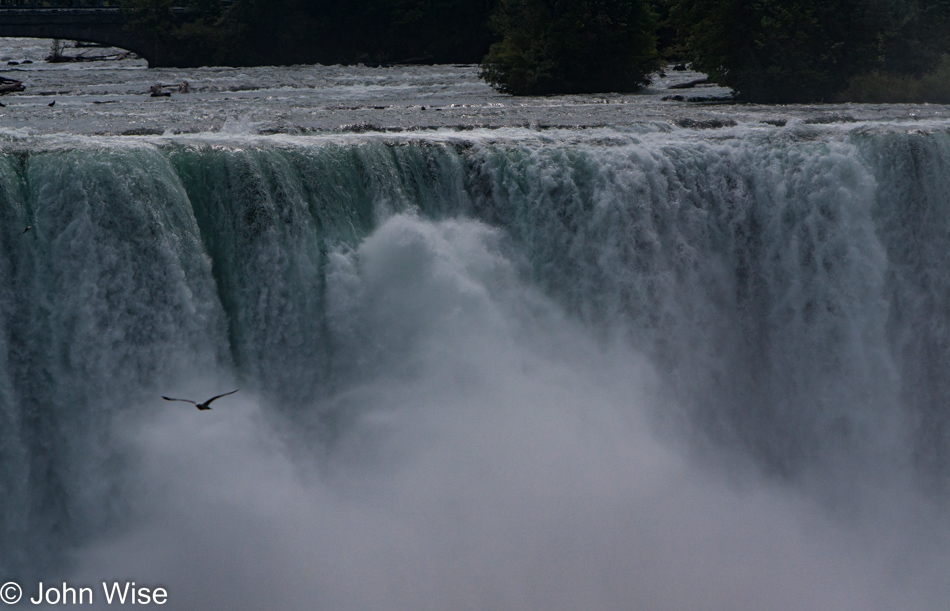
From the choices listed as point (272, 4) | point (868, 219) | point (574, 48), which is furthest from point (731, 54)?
point (272, 4)

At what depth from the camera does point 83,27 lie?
122ft

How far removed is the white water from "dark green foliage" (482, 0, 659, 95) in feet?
36.4

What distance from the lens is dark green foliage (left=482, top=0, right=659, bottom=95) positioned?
24.3m

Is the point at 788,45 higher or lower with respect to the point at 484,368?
higher

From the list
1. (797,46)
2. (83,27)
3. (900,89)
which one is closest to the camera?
(900,89)

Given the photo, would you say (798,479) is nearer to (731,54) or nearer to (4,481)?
(4,481)

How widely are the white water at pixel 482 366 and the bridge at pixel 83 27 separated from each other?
27.3 m

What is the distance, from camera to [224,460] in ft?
33.3

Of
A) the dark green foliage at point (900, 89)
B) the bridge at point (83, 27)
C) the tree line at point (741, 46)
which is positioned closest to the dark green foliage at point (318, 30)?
the bridge at point (83, 27)

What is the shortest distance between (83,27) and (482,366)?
31.9 metres

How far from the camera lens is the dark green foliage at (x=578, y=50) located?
24.3m

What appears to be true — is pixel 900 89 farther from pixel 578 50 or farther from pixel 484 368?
pixel 484 368

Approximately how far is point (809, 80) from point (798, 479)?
11755mm

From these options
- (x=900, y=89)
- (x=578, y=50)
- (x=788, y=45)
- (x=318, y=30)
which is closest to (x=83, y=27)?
(x=318, y=30)
